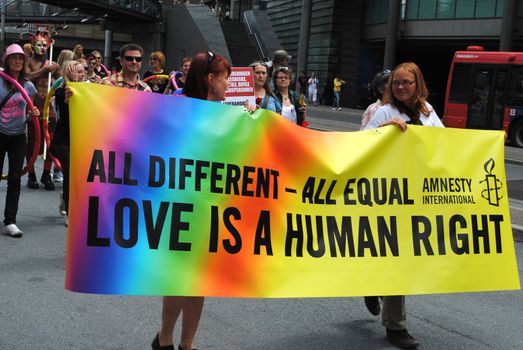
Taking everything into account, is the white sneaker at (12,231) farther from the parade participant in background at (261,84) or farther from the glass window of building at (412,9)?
the glass window of building at (412,9)

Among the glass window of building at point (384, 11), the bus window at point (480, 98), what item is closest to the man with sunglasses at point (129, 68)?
the bus window at point (480, 98)

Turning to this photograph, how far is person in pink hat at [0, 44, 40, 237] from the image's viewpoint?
251 inches

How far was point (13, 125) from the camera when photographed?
6.39 meters

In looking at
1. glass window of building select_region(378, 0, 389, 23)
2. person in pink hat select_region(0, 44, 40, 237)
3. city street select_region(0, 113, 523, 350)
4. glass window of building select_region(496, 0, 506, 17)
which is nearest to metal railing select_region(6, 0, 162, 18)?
glass window of building select_region(378, 0, 389, 23)

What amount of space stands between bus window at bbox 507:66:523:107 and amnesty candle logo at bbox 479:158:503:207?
674 inches

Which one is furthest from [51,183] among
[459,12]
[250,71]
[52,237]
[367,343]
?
[459,12]

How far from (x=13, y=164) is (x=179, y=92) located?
96.8 inches

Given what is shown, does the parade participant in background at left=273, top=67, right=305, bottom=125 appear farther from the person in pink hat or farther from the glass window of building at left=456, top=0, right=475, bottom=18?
the glass window of building at left=456, top=0, right=475, bottom=18

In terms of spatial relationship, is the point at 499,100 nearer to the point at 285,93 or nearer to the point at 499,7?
the point at 499,7

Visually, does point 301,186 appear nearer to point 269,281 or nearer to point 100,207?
point 269,281

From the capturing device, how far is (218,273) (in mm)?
3254

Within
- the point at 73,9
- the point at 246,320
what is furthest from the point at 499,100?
the point at 73,9

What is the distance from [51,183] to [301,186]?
6.44 metres

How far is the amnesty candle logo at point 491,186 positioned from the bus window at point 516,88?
56.2ft
